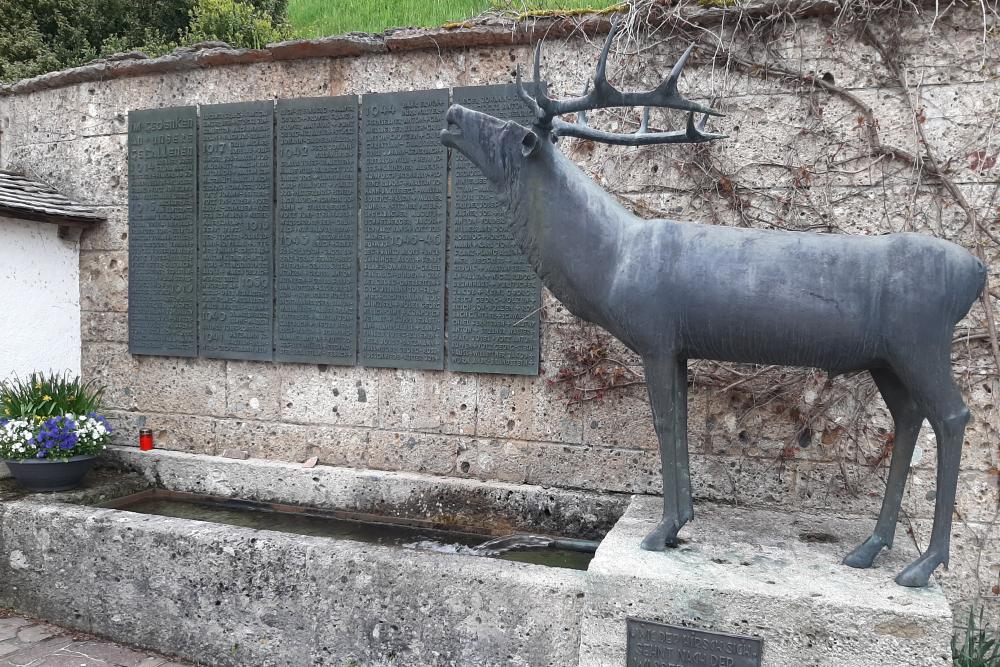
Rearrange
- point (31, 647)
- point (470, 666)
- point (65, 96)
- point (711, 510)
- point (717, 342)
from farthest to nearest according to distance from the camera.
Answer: point (65, 96) < point (31, 647) < point (711, 510) < point (470, 666) < point (717, 342)

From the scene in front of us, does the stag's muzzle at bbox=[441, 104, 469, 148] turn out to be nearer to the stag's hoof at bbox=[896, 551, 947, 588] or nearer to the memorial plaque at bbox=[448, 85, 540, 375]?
the memorial plaque at bbox=[448, 85, 540, 375]

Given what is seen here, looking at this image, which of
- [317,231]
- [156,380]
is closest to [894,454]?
[317,231]

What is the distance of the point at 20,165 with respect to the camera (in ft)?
16.9

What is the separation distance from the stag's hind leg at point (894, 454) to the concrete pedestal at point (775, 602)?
0.06m

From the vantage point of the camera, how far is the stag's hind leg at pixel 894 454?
89.5 inches

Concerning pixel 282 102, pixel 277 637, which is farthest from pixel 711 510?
pixel 282 102

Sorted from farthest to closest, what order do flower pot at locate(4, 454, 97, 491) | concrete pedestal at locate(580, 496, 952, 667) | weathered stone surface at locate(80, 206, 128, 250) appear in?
weathered stone surface at locate(80, 206, 128, 250) < flower pot at locate(4, 454, 97, 491) < concrete pedestal at locate(580, 496, 952, 667)

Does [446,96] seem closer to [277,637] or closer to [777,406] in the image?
[777,406]

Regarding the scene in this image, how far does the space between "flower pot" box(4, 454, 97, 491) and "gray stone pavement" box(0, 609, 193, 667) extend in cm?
79

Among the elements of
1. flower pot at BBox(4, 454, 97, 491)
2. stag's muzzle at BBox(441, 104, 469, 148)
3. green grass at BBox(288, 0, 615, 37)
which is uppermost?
green grass at BBox(288, 0, 615, 37)

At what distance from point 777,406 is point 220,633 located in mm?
2975

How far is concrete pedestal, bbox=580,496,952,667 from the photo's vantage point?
1966mm

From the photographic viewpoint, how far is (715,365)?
11.9 ft

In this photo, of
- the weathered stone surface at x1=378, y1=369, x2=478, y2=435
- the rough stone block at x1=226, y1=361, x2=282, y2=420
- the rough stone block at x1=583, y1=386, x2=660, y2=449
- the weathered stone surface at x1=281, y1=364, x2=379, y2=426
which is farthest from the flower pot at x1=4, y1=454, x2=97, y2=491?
the rough stone block at x1=583, y1=386, x2=660, y2=449
